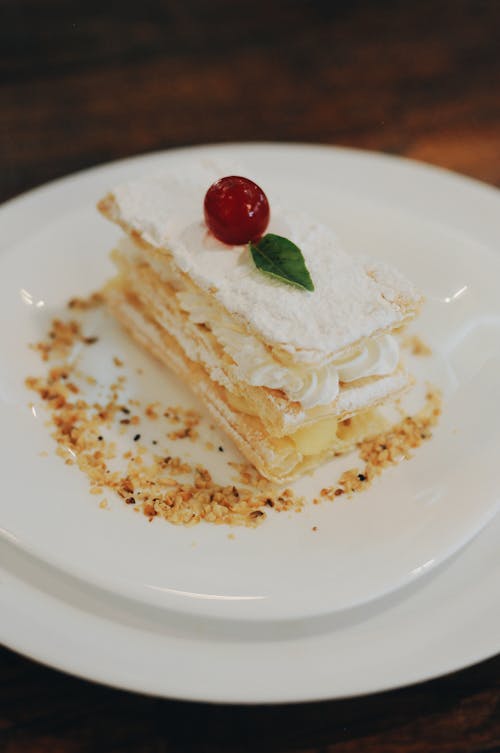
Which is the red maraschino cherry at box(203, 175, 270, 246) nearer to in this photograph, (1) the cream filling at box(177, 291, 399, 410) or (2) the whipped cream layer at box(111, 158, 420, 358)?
(2) the whipped cream layer at box(111, 158, 420, 358)

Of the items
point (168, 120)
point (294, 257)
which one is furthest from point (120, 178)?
point (294, 257)

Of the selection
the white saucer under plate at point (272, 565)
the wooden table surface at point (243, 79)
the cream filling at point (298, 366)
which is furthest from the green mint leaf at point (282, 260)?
the wooden table surface at point (243, 79)

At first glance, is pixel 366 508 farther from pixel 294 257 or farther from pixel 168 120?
pixel 168 120

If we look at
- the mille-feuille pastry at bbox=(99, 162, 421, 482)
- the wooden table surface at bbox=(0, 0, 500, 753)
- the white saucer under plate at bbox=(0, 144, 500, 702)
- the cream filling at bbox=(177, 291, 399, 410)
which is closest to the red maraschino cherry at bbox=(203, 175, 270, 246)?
the mille-feuille pastry at bbox=(99, 162, 421, 482)

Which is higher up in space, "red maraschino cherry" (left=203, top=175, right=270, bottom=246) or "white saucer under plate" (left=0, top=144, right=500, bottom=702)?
"red maraschino cherry" (left=203, top=175, right=270, bottom=246)

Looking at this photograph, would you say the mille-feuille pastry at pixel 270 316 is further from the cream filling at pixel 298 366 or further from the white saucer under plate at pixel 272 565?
the white saucer under plate at pixel 272 565

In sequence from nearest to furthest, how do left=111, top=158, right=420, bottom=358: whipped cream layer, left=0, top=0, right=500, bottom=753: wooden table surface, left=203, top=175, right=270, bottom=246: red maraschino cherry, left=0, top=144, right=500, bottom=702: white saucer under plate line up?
left=0, top=144, right=500, bottom=702: white saucer under plate
left=111, top=158, right=420, bottom=358: whipped cream layer
left=203, top=175, right=270, bottom=246: red maraschino cherry
left=0, top=0, right=500, bottom=753: wooden table surface
